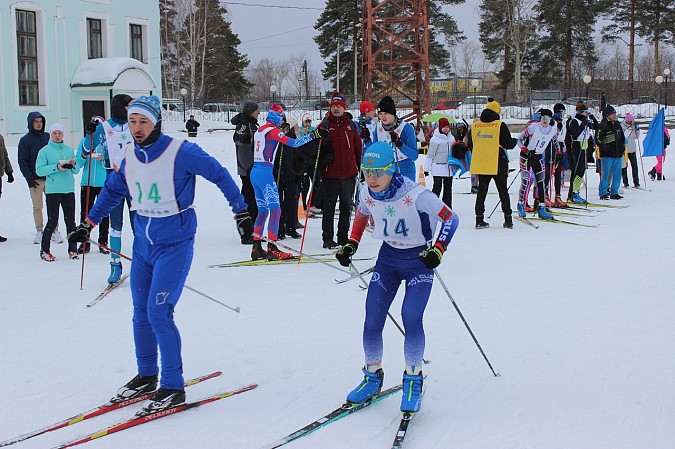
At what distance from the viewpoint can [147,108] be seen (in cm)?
455

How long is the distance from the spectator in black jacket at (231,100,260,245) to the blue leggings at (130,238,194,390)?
17.3 ft

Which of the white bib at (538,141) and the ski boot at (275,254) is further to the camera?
the white bib at (538,141)

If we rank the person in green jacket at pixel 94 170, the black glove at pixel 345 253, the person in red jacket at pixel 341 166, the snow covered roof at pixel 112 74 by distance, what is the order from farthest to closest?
the snow covered roof at pixel 112 74 < the person in red jacket at pixel 341 166 < the person in green jacket at pixel 94 170 < the black glove at pixel 345 253

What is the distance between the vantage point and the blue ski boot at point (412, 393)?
4.30 m

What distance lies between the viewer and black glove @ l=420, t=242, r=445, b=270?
4281 mm

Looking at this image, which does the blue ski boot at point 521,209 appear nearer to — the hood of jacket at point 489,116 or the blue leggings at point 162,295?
the hood of jacket at point 489,116

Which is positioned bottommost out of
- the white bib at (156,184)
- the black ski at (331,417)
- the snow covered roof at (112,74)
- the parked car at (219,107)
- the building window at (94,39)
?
the black ski at (331,417)

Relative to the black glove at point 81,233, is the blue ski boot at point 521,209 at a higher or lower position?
lower

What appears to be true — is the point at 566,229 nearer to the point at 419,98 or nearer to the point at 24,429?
the point at 24,429

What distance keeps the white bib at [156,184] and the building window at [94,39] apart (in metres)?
28.1

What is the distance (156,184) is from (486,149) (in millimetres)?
8079

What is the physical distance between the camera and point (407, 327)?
14.6 ft

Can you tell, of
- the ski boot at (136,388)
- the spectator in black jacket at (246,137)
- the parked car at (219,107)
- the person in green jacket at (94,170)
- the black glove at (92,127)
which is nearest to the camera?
the ski boot at (136,388)

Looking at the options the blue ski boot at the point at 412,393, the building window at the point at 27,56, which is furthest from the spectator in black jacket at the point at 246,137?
the building window at the point at 27,56
